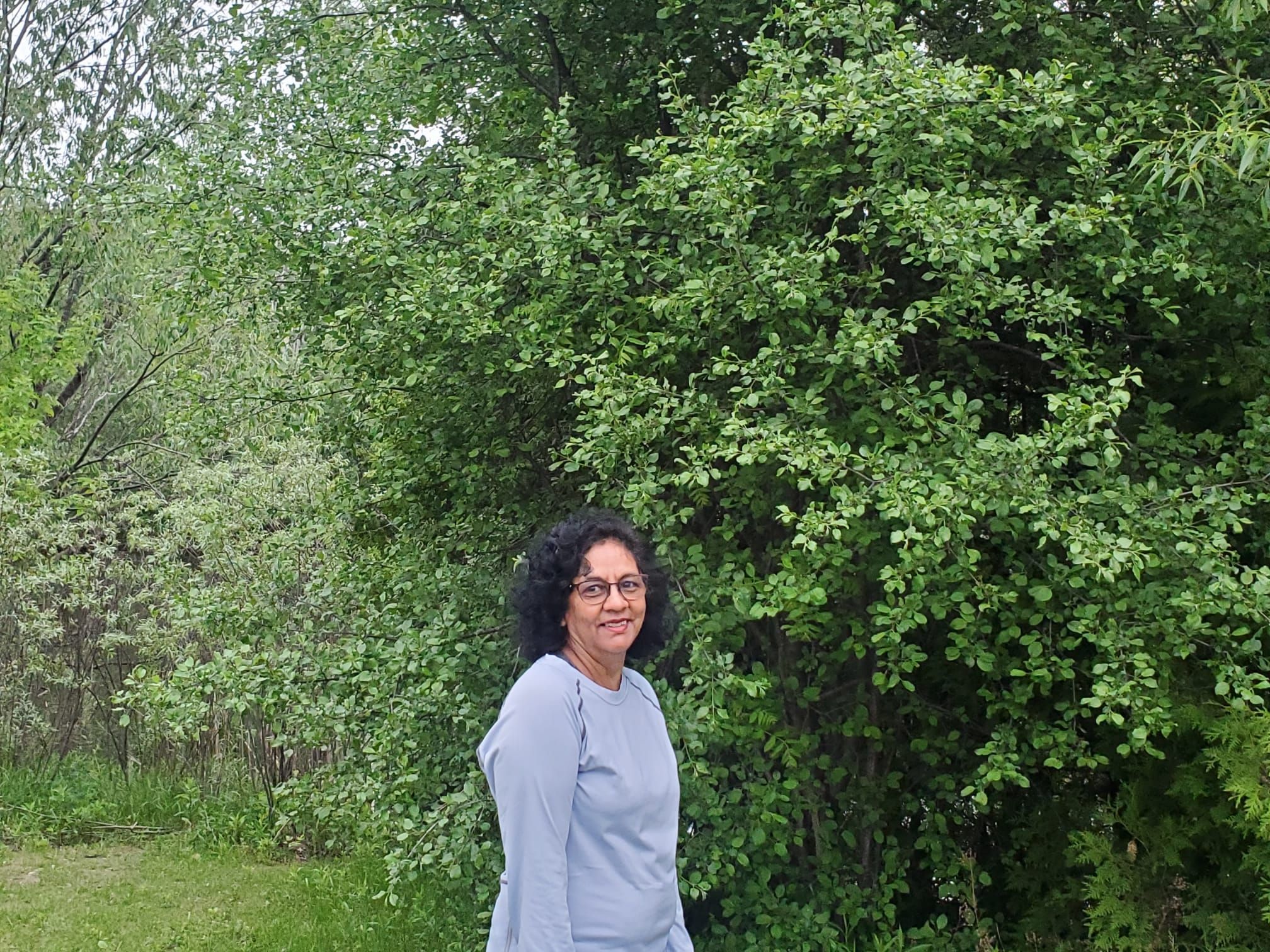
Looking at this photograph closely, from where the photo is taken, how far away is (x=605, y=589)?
8.30ft

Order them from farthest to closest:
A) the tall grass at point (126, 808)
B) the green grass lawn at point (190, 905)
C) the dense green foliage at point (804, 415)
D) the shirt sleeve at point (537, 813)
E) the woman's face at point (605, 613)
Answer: the tall grass at point (126, 808), the green grass lawn at point (190, 905), the dense green foliage at point (804, 415), the woman's face at point (605, 613), the shirt sleeve at point (537, 813)

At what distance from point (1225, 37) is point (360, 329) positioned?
322 centimetres

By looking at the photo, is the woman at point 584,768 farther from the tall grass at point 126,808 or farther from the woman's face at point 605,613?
the tall grass at point 126,808

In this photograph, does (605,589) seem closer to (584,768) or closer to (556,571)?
(556,571)

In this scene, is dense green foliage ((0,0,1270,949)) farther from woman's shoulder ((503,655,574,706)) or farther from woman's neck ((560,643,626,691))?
woman's shoulder ((503,655,574,706))

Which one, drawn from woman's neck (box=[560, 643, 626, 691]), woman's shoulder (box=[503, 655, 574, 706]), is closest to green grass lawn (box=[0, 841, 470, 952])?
→ woman's neck (box=[560, 643, 626, 691])

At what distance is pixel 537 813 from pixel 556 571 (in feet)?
1.73

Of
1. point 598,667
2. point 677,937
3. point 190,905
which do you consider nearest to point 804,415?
point 598,667

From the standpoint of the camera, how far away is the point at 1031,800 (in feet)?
17.6

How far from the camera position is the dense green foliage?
409 centimetres

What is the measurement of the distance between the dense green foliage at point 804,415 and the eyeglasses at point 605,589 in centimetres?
127

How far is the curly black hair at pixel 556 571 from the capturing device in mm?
2559

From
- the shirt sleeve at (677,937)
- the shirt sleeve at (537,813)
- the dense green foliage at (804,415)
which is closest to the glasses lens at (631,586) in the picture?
the shirt sleeve at (537,813)

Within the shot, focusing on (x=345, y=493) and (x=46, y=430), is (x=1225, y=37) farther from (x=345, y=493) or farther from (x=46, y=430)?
(x=46, y=430)
